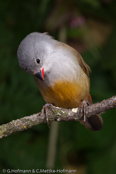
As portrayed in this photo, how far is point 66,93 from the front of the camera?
8.92 ft

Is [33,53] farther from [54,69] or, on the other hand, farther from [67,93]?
[67,93]

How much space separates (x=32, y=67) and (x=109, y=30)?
224 cm

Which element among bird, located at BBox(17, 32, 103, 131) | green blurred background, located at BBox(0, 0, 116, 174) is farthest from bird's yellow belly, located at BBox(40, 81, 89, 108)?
green blurred background, located at BBox(0, 0, 116, 174)

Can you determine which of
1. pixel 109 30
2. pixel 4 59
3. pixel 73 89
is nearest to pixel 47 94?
pixel 73 89

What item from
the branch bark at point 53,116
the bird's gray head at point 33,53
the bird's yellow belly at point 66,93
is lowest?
the branch bark at point 53,116

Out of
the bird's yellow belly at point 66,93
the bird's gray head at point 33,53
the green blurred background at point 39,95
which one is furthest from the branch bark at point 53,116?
the green blurred background at point 39,95

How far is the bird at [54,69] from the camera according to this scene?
257cm

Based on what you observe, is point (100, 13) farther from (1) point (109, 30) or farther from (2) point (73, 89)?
(2) point (73, 89)

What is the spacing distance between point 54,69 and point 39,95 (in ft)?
5.02

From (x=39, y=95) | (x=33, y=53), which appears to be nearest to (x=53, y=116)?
(x=33, y=53)

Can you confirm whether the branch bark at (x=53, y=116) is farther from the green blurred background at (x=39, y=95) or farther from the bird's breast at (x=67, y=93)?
the green blurred background at (x=39, y=95)

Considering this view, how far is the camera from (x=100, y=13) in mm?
4324

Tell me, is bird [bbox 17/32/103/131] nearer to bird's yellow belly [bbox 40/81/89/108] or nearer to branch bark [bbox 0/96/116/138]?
bird's yellow belly [bbox 40/81/89/108]

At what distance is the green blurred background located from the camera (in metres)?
3.99
